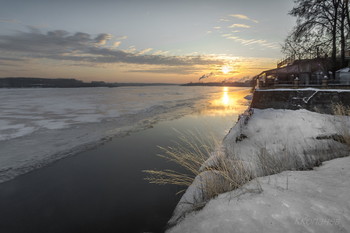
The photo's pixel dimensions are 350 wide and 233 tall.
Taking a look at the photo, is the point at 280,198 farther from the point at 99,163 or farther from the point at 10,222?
the point at 99,163

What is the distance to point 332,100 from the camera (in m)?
12.4

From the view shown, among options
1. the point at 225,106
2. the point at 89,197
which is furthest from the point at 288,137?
the point at 225,106

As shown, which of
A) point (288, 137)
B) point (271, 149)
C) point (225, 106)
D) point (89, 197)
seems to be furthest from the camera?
point (225, 106)

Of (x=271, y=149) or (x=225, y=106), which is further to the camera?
(x=225, y=106)

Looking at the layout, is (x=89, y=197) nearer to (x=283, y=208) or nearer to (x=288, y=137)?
(x=283, y=208)

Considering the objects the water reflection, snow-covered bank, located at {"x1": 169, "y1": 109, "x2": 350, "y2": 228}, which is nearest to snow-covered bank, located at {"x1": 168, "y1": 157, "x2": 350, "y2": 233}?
snow-covered bank, located at {"x1": 169, "y1": 109, "x2": 350, "y2": 228}

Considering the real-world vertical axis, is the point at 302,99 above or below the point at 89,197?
above

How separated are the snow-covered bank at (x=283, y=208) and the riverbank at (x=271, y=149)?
1.2 inches

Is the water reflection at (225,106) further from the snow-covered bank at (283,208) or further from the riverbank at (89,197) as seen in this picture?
the snow-covered bank at (283,208)

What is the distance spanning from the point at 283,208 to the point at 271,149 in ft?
16.8

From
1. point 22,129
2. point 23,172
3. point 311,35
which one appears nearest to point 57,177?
point 23,172

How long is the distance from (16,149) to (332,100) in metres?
16.8

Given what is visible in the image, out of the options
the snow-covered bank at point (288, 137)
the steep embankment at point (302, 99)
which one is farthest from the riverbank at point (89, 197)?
the steep embankment at point (302, 99)

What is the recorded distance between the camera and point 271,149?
7332 mm
